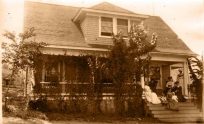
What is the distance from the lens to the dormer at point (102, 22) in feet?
46.9

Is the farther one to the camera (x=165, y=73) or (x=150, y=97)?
(x=165, y=73)

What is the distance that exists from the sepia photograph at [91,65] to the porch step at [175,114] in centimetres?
2

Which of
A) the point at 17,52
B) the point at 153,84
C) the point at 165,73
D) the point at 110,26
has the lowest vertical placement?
the point at 153,84

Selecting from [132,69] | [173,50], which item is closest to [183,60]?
[173,50]

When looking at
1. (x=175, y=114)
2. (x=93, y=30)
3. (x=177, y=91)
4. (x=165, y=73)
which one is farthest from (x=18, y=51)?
(x=165, y=73)

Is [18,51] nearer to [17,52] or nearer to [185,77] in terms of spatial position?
[17,52]

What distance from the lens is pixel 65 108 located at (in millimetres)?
11578

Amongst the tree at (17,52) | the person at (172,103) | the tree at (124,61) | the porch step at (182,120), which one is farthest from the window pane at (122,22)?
the tree at (17,52)

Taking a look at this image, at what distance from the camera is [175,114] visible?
1209 centimetres

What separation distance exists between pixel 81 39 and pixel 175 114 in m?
4.64

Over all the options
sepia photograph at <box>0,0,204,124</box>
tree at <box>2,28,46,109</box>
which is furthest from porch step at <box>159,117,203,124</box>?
tree at <box>2,28,46,109</box>

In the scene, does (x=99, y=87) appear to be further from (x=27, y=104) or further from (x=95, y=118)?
(x=27, y=104)

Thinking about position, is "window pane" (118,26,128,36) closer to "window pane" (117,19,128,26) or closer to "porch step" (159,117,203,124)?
"window pane" (117,19,128,26)

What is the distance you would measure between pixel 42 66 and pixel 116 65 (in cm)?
236
